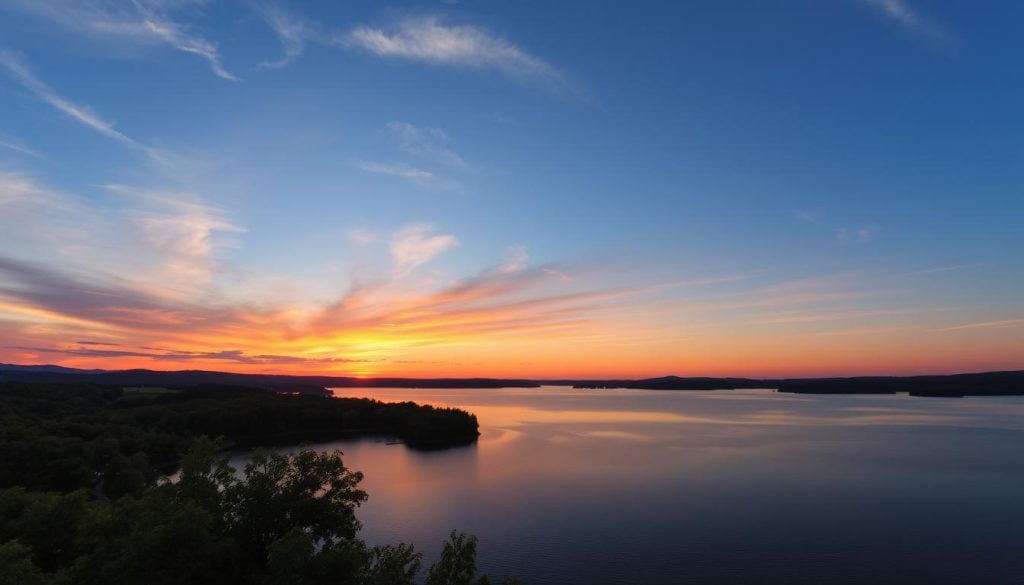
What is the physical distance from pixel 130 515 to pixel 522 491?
47.1 m

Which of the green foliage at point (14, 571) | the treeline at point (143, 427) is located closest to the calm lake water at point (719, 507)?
the treeline at point (143, 427)

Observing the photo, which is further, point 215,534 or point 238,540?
point 238,540

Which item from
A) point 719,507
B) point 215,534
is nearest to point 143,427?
point 719,507

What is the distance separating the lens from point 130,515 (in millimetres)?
22484

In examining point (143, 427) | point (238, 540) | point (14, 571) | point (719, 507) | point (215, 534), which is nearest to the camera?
point (14, 571)

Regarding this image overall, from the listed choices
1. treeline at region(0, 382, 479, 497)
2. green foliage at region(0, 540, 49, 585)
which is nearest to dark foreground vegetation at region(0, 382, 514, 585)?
green foliage at region(0, 540, 49, 585)

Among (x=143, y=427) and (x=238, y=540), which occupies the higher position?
(x=238, y=540)

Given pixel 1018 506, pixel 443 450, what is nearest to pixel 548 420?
pixel 443 450

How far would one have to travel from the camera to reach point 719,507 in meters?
55.6

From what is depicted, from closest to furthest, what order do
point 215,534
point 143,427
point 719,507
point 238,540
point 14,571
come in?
point 14,571
point 215,534
point 238,540
point 719,507
point 143,427

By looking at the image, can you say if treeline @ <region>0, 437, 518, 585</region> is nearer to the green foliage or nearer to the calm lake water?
the green foliage

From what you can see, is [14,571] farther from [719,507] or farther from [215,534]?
[719,507]

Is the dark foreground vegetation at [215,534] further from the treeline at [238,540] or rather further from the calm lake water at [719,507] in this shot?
the calm lake water at [719,507]

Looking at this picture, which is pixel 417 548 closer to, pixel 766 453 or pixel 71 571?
pixel 71 571
